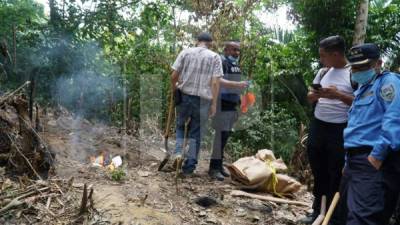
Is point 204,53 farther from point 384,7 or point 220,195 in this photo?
point 384,7

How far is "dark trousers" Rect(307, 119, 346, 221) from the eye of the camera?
11.7 feet

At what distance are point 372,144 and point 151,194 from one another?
93.9 inches

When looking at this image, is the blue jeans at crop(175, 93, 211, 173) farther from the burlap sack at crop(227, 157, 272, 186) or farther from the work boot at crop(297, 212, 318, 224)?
the work boot at crop(297, 212, 318, 224)

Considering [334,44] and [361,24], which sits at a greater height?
[361,24]

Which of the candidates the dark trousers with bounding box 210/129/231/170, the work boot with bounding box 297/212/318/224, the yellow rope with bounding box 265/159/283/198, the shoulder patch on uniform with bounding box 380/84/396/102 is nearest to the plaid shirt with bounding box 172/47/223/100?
the dark trousers with bounding box 210/129/231/170

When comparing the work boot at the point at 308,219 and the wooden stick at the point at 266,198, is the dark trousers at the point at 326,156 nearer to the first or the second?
the work boot at the point at 308,219

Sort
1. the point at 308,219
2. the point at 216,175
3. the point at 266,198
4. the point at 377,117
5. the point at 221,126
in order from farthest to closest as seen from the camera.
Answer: the point at 221,126 < the point at 216,175 < the point at 266,198 < the point at 308,219 < the point at 377,117

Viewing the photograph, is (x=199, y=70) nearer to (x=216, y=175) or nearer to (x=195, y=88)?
(x=195, y=88)

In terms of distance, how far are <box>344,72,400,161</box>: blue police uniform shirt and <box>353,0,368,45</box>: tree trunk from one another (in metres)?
5.44

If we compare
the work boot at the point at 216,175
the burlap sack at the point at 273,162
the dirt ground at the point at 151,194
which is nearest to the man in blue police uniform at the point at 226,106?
the work boot at the point at 216,175

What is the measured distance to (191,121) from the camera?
16.4 ft

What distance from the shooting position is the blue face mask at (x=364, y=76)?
285cm

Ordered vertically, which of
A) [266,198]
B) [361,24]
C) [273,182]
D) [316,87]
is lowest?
[266,198]

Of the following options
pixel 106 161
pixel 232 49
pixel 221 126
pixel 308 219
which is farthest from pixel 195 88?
pixel 308 219
